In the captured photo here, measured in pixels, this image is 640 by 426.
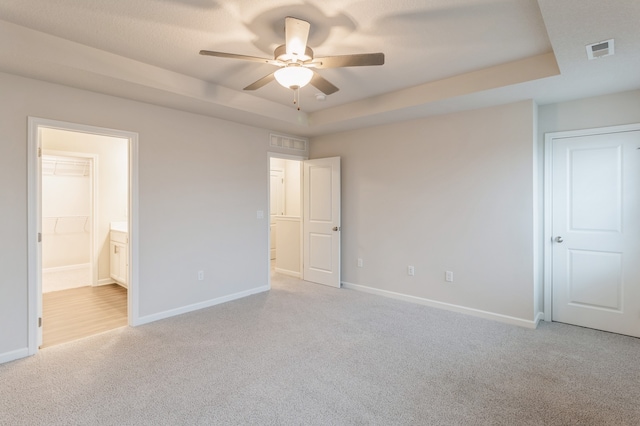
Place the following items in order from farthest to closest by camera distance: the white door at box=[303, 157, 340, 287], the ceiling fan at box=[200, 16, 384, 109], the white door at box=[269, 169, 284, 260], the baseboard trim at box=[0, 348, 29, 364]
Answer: the white door at box=[269, 169, 284, 260], the white door at box=[303, 157, 340, 287], the baseboard trim at box=[0, 348, 29, 364], the ceiling fan at box=[200, 16, 384, 109]

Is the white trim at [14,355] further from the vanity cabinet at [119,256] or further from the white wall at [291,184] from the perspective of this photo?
the white wall at [291,184]

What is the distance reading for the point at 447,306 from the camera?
13.5 ft

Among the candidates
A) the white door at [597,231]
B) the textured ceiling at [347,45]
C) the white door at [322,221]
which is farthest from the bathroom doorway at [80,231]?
the white door at [597,231]

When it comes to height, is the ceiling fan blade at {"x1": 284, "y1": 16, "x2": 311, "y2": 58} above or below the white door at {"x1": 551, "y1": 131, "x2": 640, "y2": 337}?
above

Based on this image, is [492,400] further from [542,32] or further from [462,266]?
[542,32]

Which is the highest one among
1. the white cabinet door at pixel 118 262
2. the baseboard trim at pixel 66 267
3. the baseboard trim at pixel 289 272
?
the white cabinet door at pixel 118 262

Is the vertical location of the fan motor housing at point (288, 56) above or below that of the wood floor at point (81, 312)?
above

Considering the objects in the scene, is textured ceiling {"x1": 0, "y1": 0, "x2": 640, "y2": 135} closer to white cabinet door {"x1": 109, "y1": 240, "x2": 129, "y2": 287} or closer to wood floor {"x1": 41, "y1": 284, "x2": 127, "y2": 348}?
wood floor {"x1": 41, "y1": 284, "x2": 127, "y2": 348}

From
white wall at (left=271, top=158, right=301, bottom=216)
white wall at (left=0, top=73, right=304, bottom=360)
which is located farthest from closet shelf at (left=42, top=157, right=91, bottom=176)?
white wall at (left=271, top=158, right=301, bottom=216)

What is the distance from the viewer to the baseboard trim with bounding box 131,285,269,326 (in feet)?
12.0

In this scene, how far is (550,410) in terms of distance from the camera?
2117 mm

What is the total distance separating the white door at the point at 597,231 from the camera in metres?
3.30

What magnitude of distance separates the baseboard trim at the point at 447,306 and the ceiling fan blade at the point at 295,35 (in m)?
3.39

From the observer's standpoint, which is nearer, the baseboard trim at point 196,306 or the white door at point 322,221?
the baseboard trim at point 196,306
